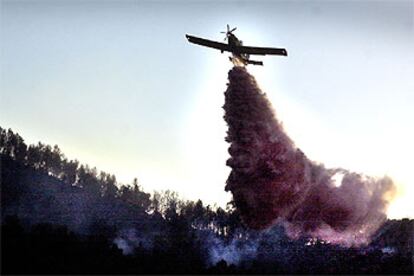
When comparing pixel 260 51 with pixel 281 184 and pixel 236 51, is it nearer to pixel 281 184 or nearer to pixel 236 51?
pixel 236 51

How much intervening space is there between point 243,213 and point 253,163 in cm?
564

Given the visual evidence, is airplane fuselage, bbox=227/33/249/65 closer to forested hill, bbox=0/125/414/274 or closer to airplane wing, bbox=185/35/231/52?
airplane wing, bbox=185/35/231/52

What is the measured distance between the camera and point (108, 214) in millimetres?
104375

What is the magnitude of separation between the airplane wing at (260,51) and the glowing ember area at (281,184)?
1.94 m

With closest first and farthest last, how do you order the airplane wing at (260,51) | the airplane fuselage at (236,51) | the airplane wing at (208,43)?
the airplane fuselage at (236,51) < the airplane wing at (208,43) < the airplane wing at (260,51)

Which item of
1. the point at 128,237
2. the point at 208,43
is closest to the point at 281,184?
the point at 208,43

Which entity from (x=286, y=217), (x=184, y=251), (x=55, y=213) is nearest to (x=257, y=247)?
(x=184, y=251)

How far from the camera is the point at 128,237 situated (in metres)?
77.3

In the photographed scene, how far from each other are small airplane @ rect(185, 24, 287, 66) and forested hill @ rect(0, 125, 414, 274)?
22.7 meters

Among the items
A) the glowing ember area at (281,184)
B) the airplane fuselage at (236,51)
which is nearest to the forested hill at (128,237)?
the glowing ember area at (281,184)

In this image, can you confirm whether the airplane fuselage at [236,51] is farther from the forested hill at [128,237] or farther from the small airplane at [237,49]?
the forested hill at [128,237]

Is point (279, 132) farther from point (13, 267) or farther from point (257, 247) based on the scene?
point (257, 247)

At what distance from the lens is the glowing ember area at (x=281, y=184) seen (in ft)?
159

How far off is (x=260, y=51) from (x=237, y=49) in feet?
8.63
